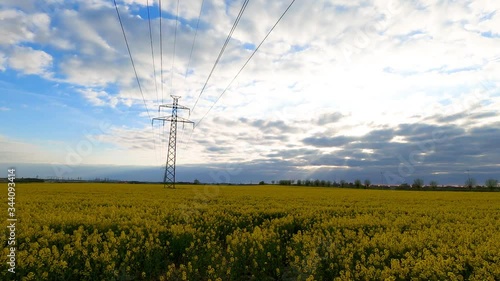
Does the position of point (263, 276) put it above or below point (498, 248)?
below

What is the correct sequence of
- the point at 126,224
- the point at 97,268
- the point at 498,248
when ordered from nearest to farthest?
the point at 97,268, the point at 498,248, the point at 126,224

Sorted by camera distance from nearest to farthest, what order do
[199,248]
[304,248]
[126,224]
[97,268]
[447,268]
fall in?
[447,268], [97,268], [304,248], [199,248], [126,224]

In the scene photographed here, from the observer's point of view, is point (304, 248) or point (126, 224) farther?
point (126, 224)

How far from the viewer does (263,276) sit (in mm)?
8109

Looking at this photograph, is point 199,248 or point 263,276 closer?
point 263,276

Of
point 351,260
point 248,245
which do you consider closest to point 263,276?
point 248,245

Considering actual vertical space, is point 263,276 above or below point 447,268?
below

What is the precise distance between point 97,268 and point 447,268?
7951 millimetres

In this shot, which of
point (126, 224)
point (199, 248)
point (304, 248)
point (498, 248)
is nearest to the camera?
point (498, 248)

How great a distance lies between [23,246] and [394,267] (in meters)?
9.71

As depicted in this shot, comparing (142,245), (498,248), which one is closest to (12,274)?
(142,245)

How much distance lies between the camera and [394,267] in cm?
699

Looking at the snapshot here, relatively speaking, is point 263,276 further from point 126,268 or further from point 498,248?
point 498,248

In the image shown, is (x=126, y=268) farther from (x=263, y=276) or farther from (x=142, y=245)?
(x=263, y=276)
